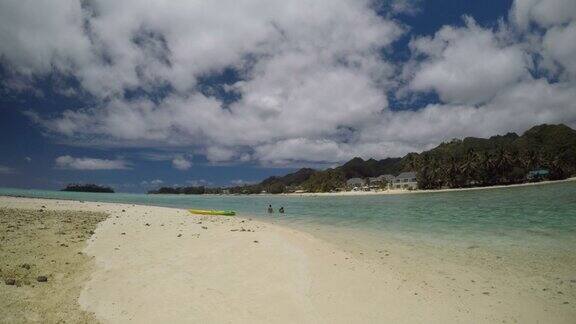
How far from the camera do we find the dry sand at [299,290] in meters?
6.57

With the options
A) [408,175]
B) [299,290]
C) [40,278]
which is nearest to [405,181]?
[408,175]

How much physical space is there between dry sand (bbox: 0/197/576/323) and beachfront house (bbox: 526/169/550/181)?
13253 centimetres

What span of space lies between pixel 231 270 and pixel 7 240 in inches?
335

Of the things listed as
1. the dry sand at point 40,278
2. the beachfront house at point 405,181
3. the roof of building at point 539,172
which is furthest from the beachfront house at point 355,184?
the dry sand at point 40,278

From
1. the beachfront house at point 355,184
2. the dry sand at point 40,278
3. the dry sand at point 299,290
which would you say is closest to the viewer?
the dry sand at point 40,278

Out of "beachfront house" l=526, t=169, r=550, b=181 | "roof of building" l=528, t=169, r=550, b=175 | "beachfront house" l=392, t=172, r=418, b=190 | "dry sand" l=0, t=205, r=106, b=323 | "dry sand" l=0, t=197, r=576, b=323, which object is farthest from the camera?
"beachfront house" l=392, t=172, r=418, b=190

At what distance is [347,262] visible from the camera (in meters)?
11.0

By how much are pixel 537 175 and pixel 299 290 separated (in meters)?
140

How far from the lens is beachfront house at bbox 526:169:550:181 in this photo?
11569 centimetres

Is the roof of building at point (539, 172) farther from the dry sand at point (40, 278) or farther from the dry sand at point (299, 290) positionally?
the dry sand at point (40, 278)

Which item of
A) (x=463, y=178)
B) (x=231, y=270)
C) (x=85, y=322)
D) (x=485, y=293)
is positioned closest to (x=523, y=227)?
(x=485, y=293)

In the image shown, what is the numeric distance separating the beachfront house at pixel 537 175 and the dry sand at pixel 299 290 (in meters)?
133

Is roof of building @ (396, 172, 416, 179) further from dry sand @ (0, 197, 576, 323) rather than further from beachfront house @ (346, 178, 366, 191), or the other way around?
dry sand @ (0, 197, 576, 323)

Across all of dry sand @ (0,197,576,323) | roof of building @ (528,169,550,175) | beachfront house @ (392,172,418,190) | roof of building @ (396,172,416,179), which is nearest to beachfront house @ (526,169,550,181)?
roof of building @ (528,169,550,175)
